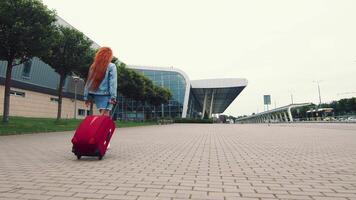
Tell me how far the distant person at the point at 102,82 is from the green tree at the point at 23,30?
1164 cm

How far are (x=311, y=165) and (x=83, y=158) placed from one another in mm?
4315

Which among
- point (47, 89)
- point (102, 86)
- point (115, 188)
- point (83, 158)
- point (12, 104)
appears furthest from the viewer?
point (47, 89)

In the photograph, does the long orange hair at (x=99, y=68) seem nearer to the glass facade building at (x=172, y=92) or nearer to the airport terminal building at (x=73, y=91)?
the airport terminal building at (x=73, y=91)

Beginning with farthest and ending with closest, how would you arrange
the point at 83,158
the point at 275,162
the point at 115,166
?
the point at 83,158, the point at 275,162, the point at 115,166

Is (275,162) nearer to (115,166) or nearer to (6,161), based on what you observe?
(115,166)

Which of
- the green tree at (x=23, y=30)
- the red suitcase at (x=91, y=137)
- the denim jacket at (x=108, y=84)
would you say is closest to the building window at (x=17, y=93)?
the green tree at (x=23, y=30)

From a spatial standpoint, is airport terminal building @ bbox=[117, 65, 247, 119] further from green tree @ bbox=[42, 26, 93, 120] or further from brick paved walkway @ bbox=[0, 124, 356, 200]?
brick paved walkway @ bbox=[0, 124, 356, 200]

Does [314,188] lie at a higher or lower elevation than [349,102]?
lower

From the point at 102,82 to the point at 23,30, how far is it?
11.8 meters

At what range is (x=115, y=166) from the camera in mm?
4914

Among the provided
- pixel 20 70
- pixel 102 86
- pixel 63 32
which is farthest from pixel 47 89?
pixel 102 86

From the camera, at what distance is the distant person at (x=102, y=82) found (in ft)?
20.9

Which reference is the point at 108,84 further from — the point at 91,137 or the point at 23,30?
the point at 23,30

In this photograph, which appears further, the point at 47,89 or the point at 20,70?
the point at 47,89
